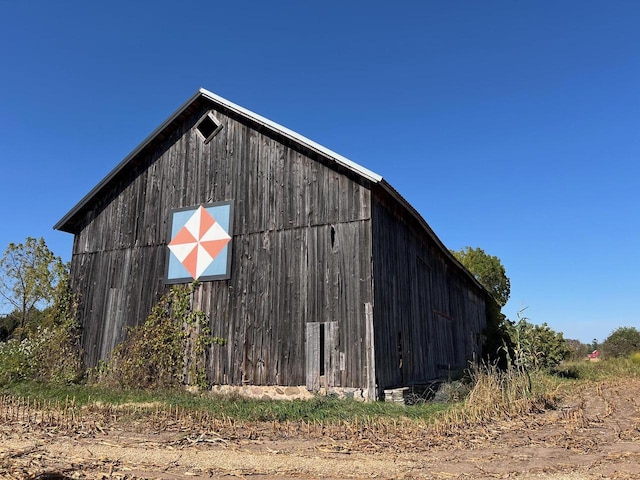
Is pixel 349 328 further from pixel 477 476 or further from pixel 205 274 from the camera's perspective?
pixel 477 476

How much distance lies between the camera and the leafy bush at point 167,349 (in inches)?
525

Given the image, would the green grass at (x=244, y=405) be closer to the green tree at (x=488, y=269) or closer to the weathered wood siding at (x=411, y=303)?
the weathered wood siding at (x=411, y=303)

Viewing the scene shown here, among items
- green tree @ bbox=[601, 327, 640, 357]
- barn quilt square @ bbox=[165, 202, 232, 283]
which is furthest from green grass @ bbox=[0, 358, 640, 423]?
green tree @ bbox=[601, 327, 640, 357]

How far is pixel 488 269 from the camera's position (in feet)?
138

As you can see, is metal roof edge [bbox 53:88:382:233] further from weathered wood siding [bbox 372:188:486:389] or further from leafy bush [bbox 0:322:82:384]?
leafy bush [bbox 0:322:82:384]

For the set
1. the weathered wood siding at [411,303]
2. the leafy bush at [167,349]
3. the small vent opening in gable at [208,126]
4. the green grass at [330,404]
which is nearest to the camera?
the green grass at [330,404]

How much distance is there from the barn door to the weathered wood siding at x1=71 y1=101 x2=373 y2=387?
0.05 meters

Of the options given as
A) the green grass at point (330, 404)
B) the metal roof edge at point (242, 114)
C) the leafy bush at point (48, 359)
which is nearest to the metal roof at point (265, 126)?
the metal roof edge at point (242, 114)

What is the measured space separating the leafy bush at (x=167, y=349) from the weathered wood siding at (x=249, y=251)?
361 millimetres

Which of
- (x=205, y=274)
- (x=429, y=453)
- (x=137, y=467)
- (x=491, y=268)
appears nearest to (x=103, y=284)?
(x=205, y=274)

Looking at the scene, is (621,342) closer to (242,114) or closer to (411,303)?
(411,303)

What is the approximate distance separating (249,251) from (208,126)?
4859mm

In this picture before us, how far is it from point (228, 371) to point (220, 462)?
7087 millimetres

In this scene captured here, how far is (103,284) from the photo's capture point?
1548 cm
